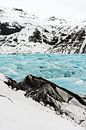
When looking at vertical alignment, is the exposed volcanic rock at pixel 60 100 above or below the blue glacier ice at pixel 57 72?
A: above

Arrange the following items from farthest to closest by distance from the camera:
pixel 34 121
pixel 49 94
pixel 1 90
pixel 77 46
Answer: pixel 77 46, pixel 49 94, pixel 1 90, pixel 34 121

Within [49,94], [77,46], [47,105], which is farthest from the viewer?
[77,46]

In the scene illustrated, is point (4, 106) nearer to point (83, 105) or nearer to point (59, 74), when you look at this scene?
point (83, 105)

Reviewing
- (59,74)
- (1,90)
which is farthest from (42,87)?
(59,74)

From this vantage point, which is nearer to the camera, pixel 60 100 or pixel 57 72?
pixel 60 100

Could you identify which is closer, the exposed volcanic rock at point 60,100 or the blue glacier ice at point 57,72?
the exposed volcanic rock at point 60,100

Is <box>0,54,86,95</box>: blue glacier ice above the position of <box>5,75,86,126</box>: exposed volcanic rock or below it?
below

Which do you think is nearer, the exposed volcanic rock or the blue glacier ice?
the exposed volcanic rock

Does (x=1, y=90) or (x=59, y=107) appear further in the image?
(x=59, y=107)

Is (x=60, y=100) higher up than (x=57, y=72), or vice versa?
(x=60, y=100)

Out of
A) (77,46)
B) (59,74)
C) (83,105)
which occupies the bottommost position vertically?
(77,46)

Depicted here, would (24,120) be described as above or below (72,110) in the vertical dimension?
above
